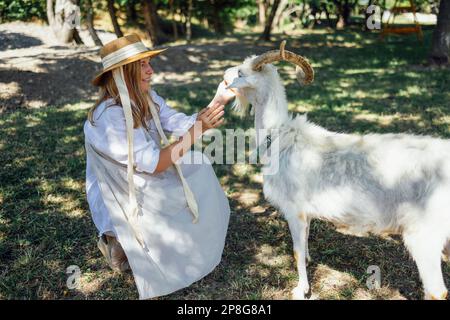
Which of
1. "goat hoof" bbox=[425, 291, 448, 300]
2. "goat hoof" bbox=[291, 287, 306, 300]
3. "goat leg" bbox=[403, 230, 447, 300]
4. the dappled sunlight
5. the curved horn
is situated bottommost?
the dappled sunlight

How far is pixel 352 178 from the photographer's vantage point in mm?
2914

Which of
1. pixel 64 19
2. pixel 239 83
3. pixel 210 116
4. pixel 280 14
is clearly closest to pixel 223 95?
pixel 239 83

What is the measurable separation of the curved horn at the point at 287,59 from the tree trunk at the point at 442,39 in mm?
9493

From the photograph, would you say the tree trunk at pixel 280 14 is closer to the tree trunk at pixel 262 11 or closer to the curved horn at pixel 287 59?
the tree trunk at pixel 262 11

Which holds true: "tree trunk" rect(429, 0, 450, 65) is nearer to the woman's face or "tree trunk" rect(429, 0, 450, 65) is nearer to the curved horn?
the curved horn

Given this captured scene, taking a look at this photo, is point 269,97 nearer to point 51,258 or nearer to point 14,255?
point 51,258

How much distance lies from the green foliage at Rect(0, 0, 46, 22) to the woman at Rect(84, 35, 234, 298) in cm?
1687

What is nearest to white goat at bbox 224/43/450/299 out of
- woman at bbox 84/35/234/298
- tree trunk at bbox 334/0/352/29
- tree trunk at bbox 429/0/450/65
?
woman at bbox 84/35/234/298

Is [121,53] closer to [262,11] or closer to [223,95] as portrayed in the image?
[223,95]

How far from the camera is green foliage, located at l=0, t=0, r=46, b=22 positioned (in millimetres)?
17391

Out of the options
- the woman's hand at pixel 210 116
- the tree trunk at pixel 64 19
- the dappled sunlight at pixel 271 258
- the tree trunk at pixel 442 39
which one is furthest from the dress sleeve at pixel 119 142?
the tree trunk at pixel 64 19

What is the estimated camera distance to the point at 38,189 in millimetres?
5000

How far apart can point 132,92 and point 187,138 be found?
56cm
